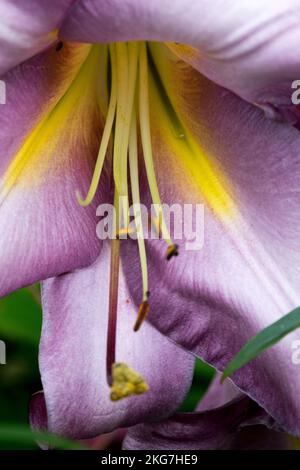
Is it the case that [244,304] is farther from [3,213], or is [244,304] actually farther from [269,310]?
[3,213]

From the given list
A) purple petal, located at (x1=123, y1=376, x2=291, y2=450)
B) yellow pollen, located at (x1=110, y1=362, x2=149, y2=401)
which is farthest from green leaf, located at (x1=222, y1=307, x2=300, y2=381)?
purple petal, located at (x1=123, y1=376, x2=291, y2=450)

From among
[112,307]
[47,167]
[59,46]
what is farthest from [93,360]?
[59,46]

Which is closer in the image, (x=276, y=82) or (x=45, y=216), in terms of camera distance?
(x=276, y=82)

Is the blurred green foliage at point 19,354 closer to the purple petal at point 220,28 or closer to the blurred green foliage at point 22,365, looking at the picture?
the blurred green foliage at point 22,365

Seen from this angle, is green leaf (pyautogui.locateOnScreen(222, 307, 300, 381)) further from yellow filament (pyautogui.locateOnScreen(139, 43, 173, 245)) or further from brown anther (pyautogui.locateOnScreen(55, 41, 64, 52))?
brown anther (pyautogui.locateOnScreen(55, 41, 64, 52))

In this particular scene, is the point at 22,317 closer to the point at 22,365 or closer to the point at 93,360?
the point at 22,365
